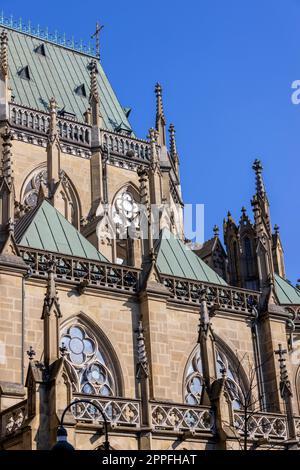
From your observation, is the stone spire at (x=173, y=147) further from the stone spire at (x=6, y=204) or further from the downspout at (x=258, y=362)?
the stone spire at (x=6, y=204)

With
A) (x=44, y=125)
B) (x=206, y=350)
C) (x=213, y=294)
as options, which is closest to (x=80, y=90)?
(x=44, y=125)

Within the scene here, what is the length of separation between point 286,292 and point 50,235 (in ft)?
31.7

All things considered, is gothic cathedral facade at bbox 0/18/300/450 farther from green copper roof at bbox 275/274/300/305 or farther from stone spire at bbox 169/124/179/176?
stone spire at bbox 169/124/179/176

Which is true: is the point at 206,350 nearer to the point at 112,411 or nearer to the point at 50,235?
the point at 112,411

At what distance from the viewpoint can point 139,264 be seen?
3178cm

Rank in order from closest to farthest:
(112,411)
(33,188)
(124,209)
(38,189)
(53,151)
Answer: (112,411) < (38,189) < (53,151) < (33,188) < (124,209)

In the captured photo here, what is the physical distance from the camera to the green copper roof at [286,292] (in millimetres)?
34875

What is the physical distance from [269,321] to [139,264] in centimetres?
464

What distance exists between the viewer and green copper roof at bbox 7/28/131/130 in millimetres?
45562

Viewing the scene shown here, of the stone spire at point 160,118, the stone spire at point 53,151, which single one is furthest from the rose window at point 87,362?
the stone spire at point 160,118

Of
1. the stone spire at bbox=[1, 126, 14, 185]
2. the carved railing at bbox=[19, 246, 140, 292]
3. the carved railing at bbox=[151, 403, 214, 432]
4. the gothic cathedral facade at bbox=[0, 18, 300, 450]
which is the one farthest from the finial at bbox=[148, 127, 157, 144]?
the carved railing at bbox=[151, 403, 214, 432]

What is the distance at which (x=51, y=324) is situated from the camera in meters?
24.7
